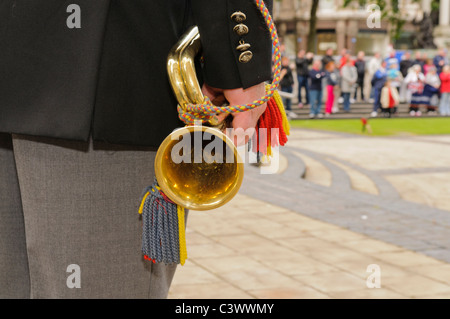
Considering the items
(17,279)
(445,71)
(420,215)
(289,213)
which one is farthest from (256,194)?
(445,71)

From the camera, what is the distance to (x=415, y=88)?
69.6ft

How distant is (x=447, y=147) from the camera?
36.7 ft

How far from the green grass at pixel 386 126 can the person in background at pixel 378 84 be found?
1.23 meters

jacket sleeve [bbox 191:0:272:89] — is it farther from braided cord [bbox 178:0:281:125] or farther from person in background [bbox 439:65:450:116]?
person in background [bbox 439:65:450:116]

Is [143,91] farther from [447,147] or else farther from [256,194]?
[447,147]

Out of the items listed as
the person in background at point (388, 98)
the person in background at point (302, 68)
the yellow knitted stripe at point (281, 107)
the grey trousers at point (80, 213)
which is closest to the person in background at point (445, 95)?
the person in background at point (388, 98)

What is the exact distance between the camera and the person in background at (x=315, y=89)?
18953 mm

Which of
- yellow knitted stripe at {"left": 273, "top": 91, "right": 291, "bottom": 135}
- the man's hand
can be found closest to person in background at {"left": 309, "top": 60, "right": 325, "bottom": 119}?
yellow knitted stripe at {"left": 273, "top": 91, "right": 291, "bottom": 135}

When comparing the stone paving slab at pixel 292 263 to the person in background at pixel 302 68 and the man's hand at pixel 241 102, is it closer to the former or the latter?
the man's hand at pixel 241 102

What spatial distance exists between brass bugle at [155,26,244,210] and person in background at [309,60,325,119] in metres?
17.6

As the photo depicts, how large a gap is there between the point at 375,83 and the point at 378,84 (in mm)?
289

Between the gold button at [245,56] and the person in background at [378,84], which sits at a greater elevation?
the gold button at [245,56]

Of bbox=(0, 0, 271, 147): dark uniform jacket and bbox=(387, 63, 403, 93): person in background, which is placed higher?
bbox=(0, 0, 271, 147): dark uniform jacket

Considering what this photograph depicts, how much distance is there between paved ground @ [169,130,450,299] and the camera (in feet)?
11.2
